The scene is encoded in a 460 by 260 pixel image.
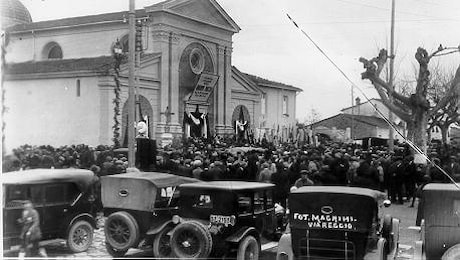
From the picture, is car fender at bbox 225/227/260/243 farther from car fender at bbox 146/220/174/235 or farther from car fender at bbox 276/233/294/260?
car fender at bbox 146/220/174/235

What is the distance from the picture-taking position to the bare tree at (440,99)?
4.33m

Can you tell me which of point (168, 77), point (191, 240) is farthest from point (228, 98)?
point (191, 240)

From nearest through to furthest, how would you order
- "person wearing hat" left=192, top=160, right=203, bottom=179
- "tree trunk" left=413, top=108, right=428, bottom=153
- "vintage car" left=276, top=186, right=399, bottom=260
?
"vintage car" left=276, top=186, right=399, bottom=260 < "tree trunk" left=413, top=108, right=428, bottom=153 < "person wearing hat" left=192, top=160, right=203, bottom=179

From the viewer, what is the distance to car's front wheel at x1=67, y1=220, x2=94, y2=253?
16.6 ft

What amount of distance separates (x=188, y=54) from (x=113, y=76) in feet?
2.65

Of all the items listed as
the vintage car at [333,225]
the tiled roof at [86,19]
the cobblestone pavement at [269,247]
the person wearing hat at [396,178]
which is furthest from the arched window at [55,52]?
the person wearing hat at [396,178]

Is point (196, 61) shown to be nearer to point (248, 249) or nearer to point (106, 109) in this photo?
point (106, 109)

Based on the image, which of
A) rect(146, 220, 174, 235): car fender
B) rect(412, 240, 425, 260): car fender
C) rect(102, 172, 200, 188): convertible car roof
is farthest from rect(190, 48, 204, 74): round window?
rect(412, 240, 425, 260): car fender

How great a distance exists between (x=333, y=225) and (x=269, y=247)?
39.3 inches

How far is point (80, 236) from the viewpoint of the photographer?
5.18 meters

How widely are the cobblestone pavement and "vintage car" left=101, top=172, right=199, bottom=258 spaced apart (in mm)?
199

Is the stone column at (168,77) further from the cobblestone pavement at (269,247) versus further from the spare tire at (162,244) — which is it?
the cobblestone pavement at (269,247)

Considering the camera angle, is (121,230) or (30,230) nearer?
(30,230)

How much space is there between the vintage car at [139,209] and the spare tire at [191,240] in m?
0.27
